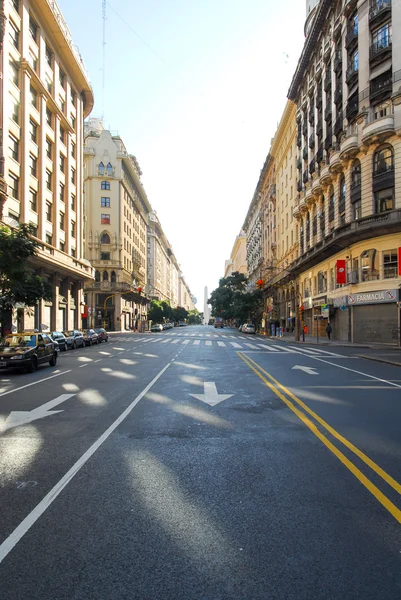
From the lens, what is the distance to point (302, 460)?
5938 millimetres

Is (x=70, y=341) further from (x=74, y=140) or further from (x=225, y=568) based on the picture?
(x=225, y=568)

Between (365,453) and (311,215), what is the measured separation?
150 feet

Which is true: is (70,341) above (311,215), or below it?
below

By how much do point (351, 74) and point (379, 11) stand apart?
179 inches

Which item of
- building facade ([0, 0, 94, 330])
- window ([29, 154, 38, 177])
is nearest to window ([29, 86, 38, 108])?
building facade ([0, 0, 94, 330])

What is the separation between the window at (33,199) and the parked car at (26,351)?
2213cm

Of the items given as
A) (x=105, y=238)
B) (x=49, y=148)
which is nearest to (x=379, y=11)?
(x=49, y=148)

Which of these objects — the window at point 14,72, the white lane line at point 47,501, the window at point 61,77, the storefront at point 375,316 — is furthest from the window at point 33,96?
the white lane line at point 47,501

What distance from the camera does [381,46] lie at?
33.6 meters

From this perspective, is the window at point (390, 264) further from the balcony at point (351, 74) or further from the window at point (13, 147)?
the window at point (13, 147)

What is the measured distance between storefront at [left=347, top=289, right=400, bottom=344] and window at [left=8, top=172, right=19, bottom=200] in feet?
90.4

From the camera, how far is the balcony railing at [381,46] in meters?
33.0

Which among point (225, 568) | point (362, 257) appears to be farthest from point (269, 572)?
point (362, 257)

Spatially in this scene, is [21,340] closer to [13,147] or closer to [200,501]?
[200,501]
